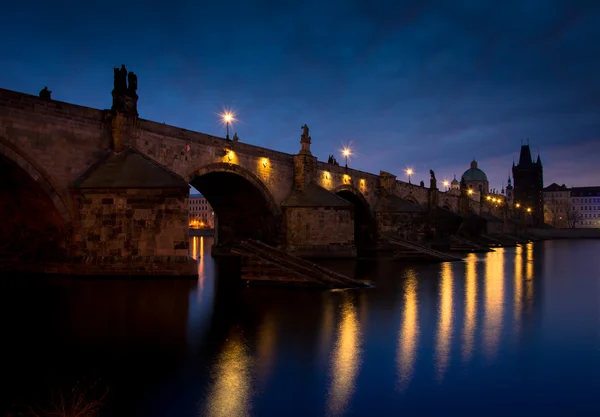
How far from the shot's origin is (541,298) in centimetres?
1392

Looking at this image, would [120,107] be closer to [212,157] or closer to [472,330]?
[212,157]

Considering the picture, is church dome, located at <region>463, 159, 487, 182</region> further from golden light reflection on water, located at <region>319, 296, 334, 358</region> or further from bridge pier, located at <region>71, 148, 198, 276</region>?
golden light reflection on water, located at <region>319, 296, 334, 358</region>

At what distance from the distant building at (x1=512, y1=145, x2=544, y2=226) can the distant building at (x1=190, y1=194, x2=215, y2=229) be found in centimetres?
8018

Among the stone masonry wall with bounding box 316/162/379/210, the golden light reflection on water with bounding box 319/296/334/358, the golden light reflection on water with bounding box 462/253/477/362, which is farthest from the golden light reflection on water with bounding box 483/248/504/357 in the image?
the stone masonry wall with bounding box 316/162/379/210

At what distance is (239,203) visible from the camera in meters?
31.4

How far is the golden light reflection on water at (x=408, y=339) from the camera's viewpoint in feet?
22.1

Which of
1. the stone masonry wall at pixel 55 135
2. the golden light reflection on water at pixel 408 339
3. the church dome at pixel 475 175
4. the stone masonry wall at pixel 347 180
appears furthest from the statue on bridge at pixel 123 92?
the church dome at pixel 475 175

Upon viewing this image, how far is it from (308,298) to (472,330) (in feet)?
16.5

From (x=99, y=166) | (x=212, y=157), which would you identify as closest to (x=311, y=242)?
(x=212, y=157)

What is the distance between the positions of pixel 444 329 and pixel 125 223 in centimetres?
1221

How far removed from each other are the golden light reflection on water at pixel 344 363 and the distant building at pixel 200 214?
11586cm

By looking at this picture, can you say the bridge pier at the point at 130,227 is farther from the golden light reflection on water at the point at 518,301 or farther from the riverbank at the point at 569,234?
Answer: the riverbank at the point at 569,234

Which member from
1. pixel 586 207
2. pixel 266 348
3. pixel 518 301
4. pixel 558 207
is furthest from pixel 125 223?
pixel 586 207

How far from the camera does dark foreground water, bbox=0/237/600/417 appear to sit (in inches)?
224
